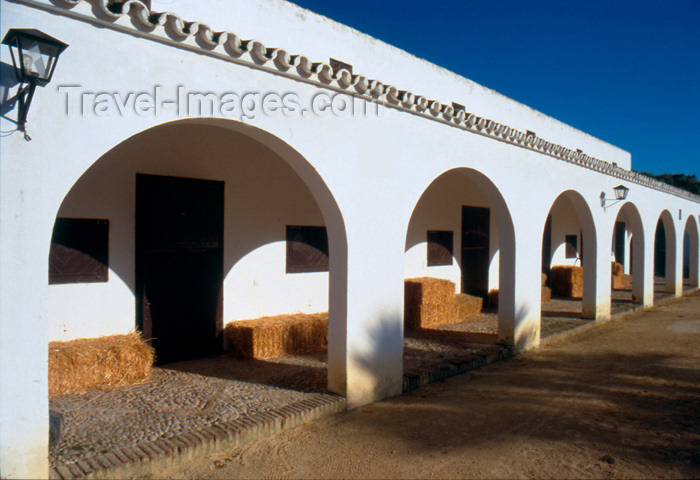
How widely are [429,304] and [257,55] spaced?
6.25 metres

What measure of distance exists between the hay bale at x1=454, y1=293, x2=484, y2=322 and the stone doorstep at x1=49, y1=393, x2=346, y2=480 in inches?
216

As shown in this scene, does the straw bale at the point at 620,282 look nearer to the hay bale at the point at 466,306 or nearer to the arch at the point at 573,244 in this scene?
the arch at the point at 573,244

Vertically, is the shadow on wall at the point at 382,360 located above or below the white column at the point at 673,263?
below

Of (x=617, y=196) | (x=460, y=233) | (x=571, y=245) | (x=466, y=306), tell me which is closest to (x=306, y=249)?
(x=466, y=306)

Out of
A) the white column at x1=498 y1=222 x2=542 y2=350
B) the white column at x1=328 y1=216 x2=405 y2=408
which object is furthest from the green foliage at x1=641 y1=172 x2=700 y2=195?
the white column at x1=328 y1=216 x2=405 y2=408

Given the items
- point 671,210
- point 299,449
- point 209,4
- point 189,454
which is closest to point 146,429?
point 189,454

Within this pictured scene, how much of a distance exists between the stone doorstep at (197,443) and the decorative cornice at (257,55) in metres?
3.02

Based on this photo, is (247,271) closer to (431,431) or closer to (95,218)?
(95,218)

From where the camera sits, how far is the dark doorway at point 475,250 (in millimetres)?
11859

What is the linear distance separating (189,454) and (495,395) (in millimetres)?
3548

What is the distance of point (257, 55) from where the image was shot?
461cm

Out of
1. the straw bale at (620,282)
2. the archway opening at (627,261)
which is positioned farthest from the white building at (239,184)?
the straw bale at (620,282)

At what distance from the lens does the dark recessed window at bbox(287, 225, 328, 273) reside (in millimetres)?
8016

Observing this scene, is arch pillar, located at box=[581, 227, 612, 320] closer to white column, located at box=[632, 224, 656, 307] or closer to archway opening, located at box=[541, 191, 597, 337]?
archway opening, located at box=[541, 191, 597, 337]
